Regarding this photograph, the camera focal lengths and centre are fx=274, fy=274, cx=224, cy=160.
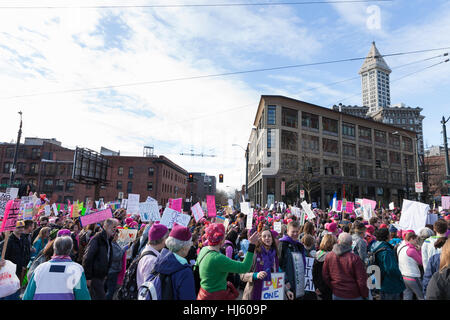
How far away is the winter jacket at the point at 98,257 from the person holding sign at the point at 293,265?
3.13m

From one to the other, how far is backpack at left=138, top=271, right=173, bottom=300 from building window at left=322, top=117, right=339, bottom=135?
5181 cm

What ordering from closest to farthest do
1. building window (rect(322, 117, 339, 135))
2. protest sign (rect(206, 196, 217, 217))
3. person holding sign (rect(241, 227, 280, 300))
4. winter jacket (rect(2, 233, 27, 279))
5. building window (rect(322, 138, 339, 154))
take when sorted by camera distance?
person holding sign (rect(241, 227, 280, 300)) < winter jacket (rect(2, 233, 27, 279)) < protest sign (rect(206, 196, 217, 217)) < building window (rect(322, 138, 339, 154)) < building window (rect(322, 117, 339, 135))

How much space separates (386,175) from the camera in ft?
187

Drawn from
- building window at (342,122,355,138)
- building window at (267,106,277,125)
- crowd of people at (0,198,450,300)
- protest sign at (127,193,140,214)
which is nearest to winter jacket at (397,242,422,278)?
crowd of people at (0,198,450,300)

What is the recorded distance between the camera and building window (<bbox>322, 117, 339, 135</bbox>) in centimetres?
5091

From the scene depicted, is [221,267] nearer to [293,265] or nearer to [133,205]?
[293,265]

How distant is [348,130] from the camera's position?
177ft

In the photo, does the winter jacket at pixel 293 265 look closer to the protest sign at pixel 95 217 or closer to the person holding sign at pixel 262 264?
the person holding sign at pixel 262 264

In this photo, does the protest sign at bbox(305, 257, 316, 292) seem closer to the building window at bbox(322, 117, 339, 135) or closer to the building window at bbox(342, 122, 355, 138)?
the building window at bbox(322, 117, 339, 135)

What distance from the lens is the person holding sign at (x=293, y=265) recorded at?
4.55 m

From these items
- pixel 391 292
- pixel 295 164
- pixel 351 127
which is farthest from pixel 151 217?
pixel 351 127

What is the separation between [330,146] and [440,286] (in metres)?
50.5

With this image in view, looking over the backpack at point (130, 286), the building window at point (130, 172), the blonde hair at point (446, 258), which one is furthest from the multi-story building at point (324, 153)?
the backpack at point (130, 286)

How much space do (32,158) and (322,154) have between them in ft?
191
